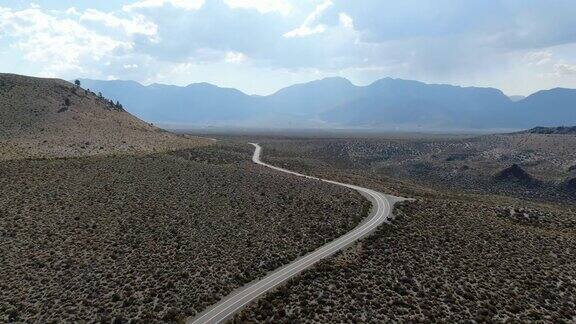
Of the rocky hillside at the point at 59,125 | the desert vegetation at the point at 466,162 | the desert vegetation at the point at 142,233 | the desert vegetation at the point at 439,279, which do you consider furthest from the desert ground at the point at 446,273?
the rocky hillside at the point at 59,125

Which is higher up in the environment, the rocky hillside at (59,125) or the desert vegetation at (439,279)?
the rocky hillside at (59,125)

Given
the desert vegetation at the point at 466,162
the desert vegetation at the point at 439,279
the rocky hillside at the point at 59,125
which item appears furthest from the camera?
the desert vegetation at the point at 466,162

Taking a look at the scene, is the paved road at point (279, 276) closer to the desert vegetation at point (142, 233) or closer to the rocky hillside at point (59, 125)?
the desert vegetation at point (142, 233)

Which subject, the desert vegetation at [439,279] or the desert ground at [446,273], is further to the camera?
the desert ground at [446,273]

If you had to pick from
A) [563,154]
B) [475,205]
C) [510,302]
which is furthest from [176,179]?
[563,154]

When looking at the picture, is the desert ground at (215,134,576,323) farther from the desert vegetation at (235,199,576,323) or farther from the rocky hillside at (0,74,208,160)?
the rocky hillside at (0,74,208,160)

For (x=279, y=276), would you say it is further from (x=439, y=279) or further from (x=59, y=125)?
(x=59, y=125)

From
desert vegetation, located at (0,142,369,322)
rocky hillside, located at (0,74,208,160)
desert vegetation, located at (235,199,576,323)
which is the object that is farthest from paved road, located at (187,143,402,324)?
rocky hillside, located at (0,74,208,160)

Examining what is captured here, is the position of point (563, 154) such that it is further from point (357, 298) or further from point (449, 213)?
point (357, 298)
